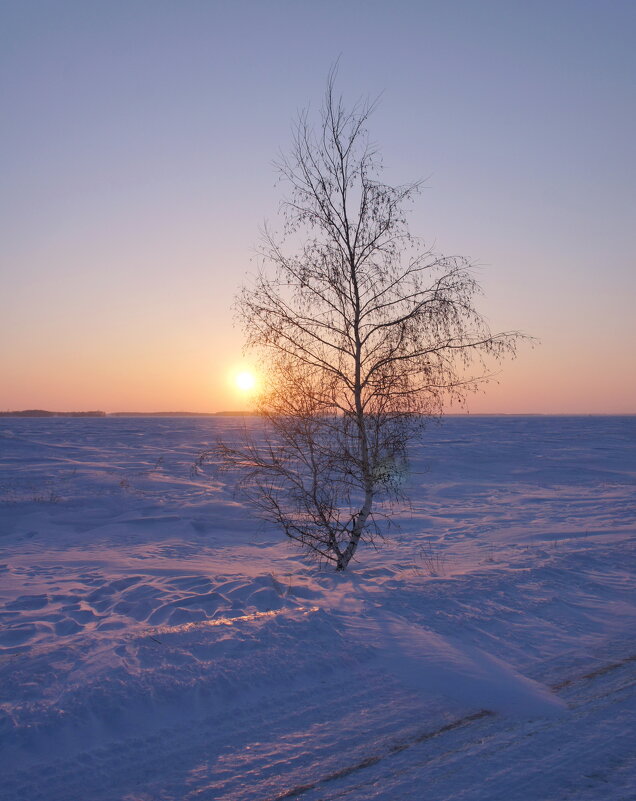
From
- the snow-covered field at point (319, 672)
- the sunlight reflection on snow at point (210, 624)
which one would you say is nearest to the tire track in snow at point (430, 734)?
the snow-covered field at point (319, 672)

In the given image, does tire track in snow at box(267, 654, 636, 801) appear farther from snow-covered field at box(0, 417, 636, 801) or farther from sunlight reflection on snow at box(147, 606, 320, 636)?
sunlight reflection on snow at box(147, 606, 320, 636)

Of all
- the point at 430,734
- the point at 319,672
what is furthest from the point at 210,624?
the point at 430,734

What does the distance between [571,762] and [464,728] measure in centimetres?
79

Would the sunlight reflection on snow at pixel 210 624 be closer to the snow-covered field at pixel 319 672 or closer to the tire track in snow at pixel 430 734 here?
the snow-covered field at pixel 319 672

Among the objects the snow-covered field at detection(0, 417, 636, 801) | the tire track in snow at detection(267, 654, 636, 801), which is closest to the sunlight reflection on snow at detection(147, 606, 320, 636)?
the snow-covered field at detection(0, 417, 636, 801)

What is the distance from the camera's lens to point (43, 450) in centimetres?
2986

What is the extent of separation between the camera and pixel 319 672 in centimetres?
527

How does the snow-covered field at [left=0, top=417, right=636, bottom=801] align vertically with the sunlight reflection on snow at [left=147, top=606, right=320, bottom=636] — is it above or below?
below

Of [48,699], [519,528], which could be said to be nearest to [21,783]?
[48,699]

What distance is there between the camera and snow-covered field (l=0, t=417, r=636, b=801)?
3748 mm

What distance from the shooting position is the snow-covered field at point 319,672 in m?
3.75

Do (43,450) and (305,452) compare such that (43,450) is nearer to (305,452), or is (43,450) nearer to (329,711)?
(305,452)

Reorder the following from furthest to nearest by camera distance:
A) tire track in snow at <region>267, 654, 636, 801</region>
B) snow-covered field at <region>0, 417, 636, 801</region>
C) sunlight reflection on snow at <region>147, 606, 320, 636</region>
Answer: sunlight reflection on snow at <region>147, 606, 320, 636</region> < snow-covered field at <region>0, 417, 636, 801</region> < tire track in snow at <region>267, 654, 636, 801</region>

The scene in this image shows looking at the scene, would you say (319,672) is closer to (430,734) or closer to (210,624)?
(430,734)
